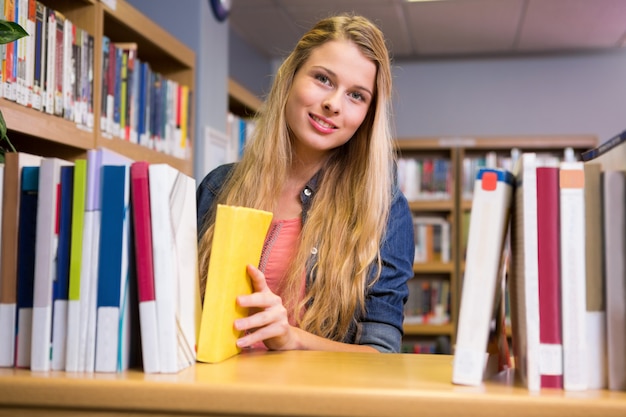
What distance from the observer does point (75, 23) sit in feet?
7.13

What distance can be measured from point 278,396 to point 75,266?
1.01 ft

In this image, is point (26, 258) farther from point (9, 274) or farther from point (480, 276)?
point (480, 276)

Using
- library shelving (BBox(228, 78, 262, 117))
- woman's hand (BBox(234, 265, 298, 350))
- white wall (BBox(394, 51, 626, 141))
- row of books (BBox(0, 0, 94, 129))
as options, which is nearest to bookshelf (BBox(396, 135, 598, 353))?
white wall (BBox(394, 51, 626, 141))

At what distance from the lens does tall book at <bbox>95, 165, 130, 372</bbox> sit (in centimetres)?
85

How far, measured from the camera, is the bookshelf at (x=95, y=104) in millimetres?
1845

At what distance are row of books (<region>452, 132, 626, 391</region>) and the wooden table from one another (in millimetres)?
31

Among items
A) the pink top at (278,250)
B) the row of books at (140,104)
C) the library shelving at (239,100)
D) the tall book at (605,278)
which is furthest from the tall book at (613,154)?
the library shelving at (239,100)

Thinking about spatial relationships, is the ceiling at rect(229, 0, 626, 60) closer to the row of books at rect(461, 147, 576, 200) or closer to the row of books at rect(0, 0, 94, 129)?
the row of books at rect(461, 147, 576, 200)

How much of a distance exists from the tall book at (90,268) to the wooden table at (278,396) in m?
0.04

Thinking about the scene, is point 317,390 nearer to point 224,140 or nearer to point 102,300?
point 102,300

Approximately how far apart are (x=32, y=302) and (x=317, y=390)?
1.30 ft

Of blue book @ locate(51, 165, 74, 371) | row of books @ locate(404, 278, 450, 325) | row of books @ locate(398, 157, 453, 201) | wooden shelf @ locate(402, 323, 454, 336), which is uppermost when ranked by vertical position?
row of books @ locate(398, 157, 453, 201)

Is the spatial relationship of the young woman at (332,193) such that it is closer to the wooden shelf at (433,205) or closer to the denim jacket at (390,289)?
the denim jacket at (390,289)

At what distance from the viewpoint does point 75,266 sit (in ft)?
2.81
